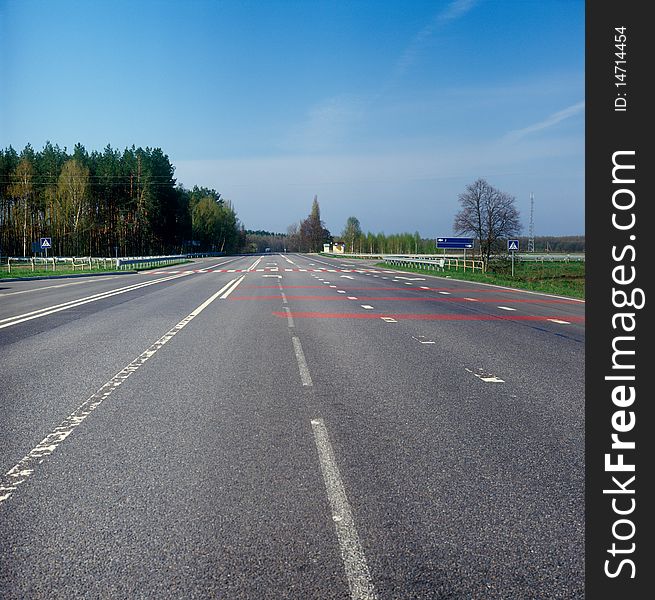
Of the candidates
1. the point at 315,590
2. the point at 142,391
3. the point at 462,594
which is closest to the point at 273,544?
the point at 315,590

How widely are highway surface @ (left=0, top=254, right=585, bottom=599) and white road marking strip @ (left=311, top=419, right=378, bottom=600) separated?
1 centimetres

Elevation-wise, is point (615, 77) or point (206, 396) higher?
point (615, 77)

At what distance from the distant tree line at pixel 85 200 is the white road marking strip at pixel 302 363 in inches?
3231

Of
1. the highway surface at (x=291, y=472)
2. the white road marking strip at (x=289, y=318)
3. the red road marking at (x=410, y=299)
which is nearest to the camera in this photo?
the highway surface at (x=291, y=472)

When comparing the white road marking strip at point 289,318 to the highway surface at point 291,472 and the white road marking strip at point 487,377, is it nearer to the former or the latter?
the highway surface at point 291,472

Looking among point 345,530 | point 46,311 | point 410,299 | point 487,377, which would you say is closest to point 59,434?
point 345,530

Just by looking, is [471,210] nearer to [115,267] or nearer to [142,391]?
[115,267]

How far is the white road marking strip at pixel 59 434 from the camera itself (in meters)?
4.61

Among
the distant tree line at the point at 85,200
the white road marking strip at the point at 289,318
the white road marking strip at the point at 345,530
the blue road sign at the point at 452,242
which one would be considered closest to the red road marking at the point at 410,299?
the white road marking strip at the point at 289,318

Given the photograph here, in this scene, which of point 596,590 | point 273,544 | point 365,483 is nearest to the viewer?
point 596,590

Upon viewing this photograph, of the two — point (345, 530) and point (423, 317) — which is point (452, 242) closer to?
point (423, 317)

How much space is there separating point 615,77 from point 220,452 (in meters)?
4.29

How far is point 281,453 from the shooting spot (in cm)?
522

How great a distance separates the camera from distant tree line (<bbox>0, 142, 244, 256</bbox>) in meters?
87.6
